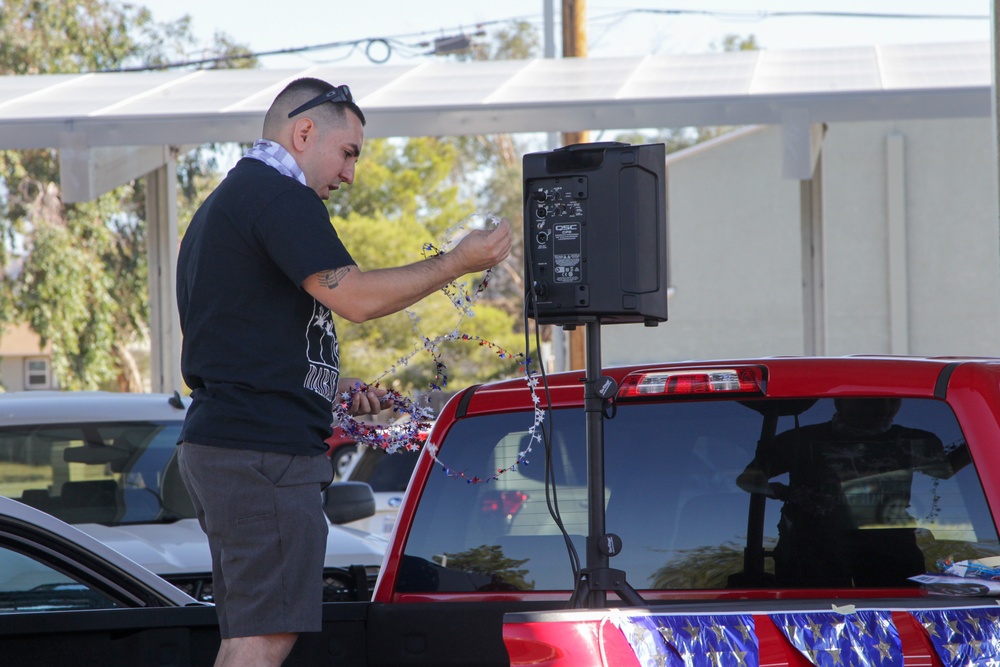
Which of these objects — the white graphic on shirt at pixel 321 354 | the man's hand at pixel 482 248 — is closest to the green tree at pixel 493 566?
the white graphic on shirt at pixel 321 354

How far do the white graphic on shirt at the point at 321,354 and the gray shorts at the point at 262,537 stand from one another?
0.19m

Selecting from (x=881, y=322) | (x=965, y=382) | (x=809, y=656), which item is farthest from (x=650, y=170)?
(x=881, y=322)

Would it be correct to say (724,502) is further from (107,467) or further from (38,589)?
(107,467)

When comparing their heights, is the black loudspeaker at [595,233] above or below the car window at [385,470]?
above

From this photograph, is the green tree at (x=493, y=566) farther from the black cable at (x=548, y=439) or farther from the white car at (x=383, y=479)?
the white car at (x=383, y=479)

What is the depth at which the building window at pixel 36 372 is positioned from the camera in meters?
48.1

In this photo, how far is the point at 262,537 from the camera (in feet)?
9.29

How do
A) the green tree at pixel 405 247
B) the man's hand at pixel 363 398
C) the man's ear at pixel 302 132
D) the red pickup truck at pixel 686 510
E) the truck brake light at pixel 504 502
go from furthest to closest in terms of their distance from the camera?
the green tree at pixel 405 247 < the man's hand at pixel 363 398 < the truck brake light at pixel 504 502 < the man's ear at pixel 302 132 < the red pickup truck at pixel 686 510

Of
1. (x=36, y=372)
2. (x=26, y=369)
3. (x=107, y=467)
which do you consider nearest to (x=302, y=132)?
(x=107, y=467)

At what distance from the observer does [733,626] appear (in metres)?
2.33

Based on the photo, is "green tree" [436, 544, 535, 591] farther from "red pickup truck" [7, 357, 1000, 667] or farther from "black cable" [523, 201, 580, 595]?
"black cable" [523, 201, 580, 595]

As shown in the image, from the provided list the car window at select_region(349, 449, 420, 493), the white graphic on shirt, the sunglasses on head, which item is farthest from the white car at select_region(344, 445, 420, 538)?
the sunglasses on head

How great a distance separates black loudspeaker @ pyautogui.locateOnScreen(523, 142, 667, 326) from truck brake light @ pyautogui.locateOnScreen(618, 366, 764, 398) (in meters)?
0.20

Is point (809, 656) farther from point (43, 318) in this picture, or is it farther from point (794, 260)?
point (43, 318)
